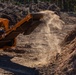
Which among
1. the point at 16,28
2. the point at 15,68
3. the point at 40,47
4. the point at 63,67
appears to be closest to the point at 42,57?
the point at 16,28

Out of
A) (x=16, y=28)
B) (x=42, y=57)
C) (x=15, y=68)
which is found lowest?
(x=42, y=57)

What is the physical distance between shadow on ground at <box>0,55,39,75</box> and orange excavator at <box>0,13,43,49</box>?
70cm

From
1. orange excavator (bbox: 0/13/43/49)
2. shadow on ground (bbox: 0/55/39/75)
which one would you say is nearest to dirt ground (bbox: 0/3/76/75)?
shadow on ground (bbox: 0/55/39/75)

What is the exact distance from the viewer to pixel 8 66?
11.0 meters

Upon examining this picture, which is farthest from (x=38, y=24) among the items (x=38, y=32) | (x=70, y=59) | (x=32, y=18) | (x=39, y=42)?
(x=38, y=32)

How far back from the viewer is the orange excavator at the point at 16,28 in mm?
10922

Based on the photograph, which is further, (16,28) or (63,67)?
(16,28)

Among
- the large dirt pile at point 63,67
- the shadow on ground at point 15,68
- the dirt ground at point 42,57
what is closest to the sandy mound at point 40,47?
the dirt ground at point 42,57

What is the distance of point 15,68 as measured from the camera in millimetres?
10586

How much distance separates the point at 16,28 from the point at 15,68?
153 centimetres

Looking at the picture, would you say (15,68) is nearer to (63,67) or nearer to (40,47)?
(63,67)

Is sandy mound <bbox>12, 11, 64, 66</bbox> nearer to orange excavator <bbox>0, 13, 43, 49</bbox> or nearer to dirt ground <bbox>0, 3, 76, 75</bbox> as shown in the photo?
dirt ground <bbox>0, 3, 76, 75</bbox>

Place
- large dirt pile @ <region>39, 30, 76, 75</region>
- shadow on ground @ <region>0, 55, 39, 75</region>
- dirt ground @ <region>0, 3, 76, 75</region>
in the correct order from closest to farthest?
large dirt pile @ <region>39, 30, 76, 75</region>
dirt ground @ <region>0, 3, 76, 75</region>
shadow on ground @ <region>0, 55, 39, 75</region>

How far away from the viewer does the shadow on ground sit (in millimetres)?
9970
